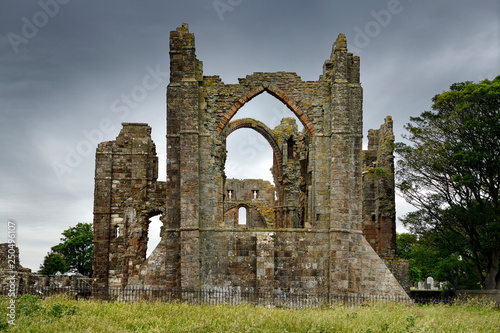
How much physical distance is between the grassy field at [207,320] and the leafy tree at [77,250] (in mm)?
29789

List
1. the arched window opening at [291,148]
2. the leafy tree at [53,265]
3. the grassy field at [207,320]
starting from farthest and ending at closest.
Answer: the leafy tree at [53,265], the arched window opening at [291,148], the grassy field at [207,320]

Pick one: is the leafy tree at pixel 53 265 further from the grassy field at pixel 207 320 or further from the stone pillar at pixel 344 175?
the stone pillar at pixel 344 175

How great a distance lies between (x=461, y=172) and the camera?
70.9 ft

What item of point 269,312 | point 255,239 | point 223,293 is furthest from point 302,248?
point 269,312

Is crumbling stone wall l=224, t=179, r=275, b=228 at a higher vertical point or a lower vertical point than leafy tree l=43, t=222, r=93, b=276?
higher

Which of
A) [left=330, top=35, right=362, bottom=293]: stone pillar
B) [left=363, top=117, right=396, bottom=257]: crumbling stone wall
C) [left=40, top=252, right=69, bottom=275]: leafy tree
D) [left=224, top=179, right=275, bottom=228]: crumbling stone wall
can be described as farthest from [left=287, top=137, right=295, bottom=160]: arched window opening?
[left=40, top=252, right=69, bottom=275]: leafy tree

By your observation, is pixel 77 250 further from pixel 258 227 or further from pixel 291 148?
pixel 258 227

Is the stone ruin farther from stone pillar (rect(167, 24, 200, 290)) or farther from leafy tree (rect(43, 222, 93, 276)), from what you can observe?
leafy tree (rect(43, 222, 93, 276))

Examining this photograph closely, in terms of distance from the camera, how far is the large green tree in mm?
20625

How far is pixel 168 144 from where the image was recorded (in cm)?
1742

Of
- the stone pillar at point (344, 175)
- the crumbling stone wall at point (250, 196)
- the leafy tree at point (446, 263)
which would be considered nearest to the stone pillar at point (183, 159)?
the stone pillar at point (344, 175)

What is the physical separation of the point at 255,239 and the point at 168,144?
4.49 m

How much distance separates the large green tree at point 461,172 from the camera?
812 inches

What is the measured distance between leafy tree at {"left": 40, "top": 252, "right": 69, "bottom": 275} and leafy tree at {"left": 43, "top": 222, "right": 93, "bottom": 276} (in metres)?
1.53
